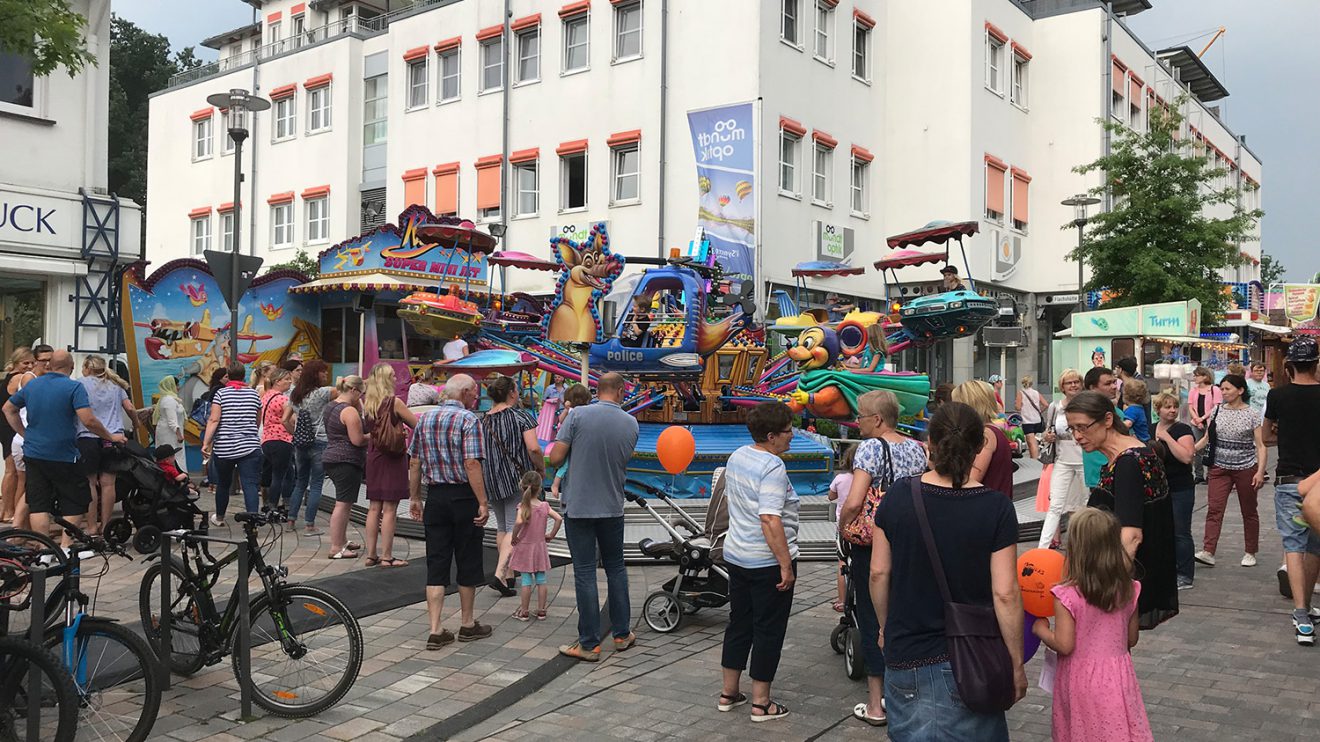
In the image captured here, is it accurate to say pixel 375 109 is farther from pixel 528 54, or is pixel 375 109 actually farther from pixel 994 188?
pixel 994 188

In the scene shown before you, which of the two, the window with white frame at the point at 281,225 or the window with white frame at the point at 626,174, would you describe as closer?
the window with white frame at the point at 626,174

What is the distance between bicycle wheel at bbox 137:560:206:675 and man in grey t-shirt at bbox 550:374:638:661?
7.21ft

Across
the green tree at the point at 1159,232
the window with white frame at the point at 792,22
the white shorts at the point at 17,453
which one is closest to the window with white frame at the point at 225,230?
the window with white frame at the point at 792,22

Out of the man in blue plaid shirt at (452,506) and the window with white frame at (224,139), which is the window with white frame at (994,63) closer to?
the window with white frame at (224,139)

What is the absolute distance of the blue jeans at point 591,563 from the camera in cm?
676

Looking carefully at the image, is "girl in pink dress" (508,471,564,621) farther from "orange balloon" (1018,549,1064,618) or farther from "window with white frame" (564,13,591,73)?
"window with white frame" (564,13,591,73)

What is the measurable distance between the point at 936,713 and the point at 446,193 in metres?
26.7

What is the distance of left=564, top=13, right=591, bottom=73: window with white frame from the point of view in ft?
85.5

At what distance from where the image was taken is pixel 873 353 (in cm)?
1366

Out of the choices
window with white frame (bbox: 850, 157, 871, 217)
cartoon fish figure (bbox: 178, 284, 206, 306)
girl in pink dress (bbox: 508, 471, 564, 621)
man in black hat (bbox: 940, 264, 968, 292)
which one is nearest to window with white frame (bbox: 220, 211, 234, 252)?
cartoon fish figure (bbox: 178, 284, 206, 306)

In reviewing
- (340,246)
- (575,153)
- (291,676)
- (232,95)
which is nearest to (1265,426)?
(291,676)

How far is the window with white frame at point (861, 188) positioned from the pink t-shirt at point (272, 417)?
1822 cm

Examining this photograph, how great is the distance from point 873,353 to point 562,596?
648cm

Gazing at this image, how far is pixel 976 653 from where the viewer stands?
3.53 m
